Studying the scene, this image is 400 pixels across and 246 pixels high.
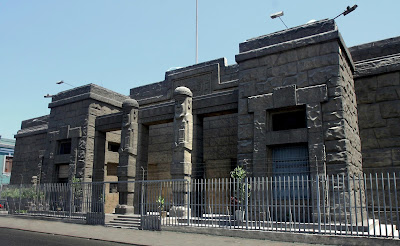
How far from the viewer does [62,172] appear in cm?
2200

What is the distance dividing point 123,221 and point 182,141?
465cm

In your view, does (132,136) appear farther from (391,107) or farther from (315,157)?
(391,107)

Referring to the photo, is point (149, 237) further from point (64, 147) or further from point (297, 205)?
point (64, 147)

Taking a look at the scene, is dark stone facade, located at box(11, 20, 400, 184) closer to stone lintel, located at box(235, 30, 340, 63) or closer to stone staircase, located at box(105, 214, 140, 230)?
stone lintel, located at box(235, 30, 340, 63)

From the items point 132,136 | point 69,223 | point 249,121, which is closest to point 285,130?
point 249,121

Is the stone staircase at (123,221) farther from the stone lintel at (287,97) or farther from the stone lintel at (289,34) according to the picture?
the stone lintel at (289,34)

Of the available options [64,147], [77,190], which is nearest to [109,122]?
[77,190]

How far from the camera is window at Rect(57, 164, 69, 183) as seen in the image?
21.8m

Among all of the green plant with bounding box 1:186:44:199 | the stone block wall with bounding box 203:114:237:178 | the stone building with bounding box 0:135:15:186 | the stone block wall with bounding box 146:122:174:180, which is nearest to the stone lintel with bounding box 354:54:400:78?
the stone block wall with bounding box 203:114:237:178

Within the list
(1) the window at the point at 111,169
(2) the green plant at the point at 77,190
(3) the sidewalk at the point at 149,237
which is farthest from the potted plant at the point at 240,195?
(1) the window at the point at 111,169

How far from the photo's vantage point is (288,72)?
14391mm

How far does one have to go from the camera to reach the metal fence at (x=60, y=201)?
16.7 meters

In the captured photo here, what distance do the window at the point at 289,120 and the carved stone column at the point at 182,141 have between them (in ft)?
13.8

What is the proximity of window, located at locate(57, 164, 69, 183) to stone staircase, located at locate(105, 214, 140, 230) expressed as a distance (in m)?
6.59
